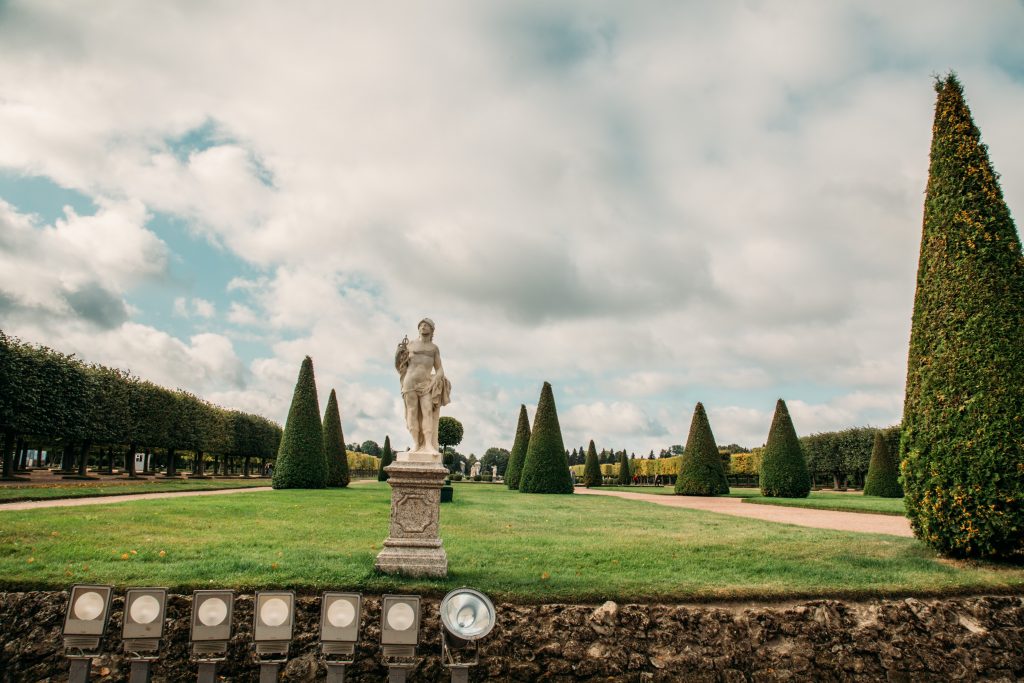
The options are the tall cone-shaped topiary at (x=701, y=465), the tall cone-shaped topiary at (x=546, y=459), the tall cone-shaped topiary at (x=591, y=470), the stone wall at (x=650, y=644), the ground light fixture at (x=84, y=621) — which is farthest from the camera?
the tall cone-shaped topiary at (x=591, y=470)

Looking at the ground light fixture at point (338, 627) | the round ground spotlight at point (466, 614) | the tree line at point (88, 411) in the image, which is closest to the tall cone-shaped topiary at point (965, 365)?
the round ground spotlight at point (466, 614)

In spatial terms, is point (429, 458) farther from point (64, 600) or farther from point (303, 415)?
point (303, 415)

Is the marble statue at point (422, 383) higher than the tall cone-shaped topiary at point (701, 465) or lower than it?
higher

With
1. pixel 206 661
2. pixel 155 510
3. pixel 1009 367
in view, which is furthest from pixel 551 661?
pixel 155 510

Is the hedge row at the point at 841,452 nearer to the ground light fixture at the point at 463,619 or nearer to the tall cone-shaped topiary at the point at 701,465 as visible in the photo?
the tall cone-shaped topiary at the point at 701,465

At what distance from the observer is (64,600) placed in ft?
20.4

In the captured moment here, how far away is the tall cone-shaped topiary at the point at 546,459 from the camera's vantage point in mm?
27219

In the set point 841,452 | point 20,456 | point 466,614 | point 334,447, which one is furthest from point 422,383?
point 20,456

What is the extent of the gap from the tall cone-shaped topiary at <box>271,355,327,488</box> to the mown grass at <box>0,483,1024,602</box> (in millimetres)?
11515

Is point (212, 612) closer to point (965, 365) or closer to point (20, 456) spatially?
point (965, 365)

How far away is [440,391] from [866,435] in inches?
1717

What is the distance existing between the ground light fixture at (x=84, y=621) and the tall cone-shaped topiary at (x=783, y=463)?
27.4m

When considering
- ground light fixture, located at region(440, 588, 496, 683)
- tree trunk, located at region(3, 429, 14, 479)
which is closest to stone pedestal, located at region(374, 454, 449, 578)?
ground light fixture, located at region(440, 588, 496, 683)

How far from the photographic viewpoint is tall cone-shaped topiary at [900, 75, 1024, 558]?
8.14 meters
